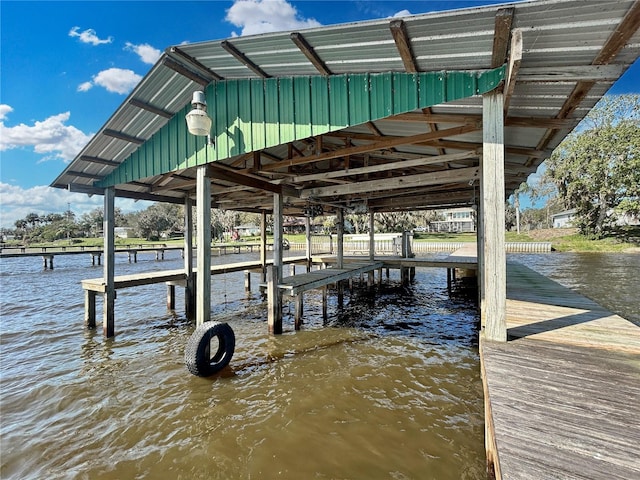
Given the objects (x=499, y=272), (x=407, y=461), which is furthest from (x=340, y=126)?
(x=407, y=461)

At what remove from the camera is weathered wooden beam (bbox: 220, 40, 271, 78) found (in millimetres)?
4221

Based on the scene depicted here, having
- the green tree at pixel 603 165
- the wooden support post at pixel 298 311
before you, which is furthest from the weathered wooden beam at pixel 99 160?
the green tree at pixel 603 165

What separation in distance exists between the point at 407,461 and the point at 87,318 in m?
8.48

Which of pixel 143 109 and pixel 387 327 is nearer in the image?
pixel 143 109

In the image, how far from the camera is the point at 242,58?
451 centimetres

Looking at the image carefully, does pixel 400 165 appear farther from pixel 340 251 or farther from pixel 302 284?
pixel 340 251

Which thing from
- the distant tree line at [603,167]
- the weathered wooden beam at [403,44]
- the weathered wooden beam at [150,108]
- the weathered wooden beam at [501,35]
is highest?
the distant tree line at [603,167]

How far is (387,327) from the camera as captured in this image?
766 centimetres

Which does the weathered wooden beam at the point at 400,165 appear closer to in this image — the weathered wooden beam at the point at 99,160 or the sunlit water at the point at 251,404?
the sunlit water at the point at 251,404

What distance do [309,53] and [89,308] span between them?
8203 mm

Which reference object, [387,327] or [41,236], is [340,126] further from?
[41,236]

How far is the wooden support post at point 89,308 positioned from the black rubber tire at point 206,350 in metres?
4.64

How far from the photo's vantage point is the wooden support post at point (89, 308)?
25.5 ft

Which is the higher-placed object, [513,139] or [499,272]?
[513,139]
